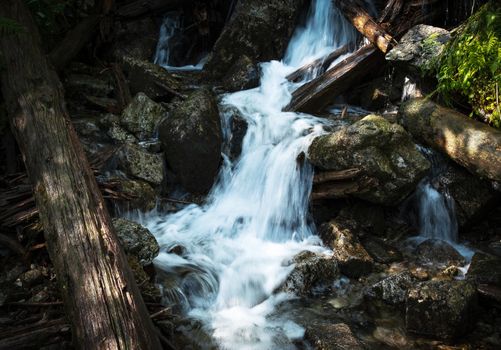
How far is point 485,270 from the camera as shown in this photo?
475cm

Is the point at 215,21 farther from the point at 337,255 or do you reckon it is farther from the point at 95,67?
the point at 337,255

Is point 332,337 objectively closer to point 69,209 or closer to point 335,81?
point 69,209

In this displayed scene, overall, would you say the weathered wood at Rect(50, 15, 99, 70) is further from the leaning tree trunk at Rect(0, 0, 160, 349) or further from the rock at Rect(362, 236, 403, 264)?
the rock at Rect(362, 236, 403, 264)

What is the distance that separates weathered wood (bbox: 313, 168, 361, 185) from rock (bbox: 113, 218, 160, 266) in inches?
103

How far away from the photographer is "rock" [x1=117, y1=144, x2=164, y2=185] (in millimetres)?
6121

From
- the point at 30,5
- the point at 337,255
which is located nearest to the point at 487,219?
the point at 337,255

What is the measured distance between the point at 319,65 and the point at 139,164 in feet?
15.2

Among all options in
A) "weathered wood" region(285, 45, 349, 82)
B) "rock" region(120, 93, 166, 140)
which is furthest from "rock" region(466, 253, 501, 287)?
"weathered wood" region(285, 45, 349, 82)

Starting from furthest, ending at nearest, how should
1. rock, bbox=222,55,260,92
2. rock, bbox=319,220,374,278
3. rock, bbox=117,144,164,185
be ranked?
1. rock, bbox=222,55,260,92
2. rock, bbox=117,144,164,185
3. rock, bbox=319,220,374,278

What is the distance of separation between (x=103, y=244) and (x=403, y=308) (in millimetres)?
3072

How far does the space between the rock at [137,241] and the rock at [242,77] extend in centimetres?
467

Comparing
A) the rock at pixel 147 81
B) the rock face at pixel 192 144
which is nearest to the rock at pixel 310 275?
the rock face at pixel 192 144

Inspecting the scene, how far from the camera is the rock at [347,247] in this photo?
5.14 meters

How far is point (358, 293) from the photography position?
4848 mm
